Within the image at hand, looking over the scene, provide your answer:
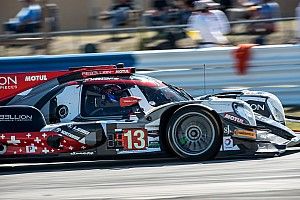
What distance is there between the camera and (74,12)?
2091 centimetres

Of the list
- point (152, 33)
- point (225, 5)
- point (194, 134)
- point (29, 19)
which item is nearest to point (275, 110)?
point (194, 134)

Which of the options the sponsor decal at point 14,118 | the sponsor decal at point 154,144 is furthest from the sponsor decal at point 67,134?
the sponsor decal at point 154,144

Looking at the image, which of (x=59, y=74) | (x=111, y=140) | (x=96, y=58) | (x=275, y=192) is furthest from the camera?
(x=96, y=58)

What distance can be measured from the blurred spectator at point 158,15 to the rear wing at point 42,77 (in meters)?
6.08

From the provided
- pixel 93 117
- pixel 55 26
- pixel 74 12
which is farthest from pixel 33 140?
pixel 74 12

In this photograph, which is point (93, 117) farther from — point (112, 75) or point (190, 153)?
point (190, 153)

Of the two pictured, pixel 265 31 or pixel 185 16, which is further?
pixel 185 16

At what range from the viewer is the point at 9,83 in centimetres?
1028

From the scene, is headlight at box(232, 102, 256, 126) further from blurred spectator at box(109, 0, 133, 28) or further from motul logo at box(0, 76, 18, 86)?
blurred spectator at box(109, 0, 133, 28)

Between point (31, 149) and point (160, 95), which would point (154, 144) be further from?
point (31, 149)

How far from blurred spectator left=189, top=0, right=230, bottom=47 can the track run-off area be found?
4.15m

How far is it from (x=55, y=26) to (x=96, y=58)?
465cm

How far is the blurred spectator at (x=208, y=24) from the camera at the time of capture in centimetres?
1347

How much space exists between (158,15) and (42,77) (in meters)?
6.46
